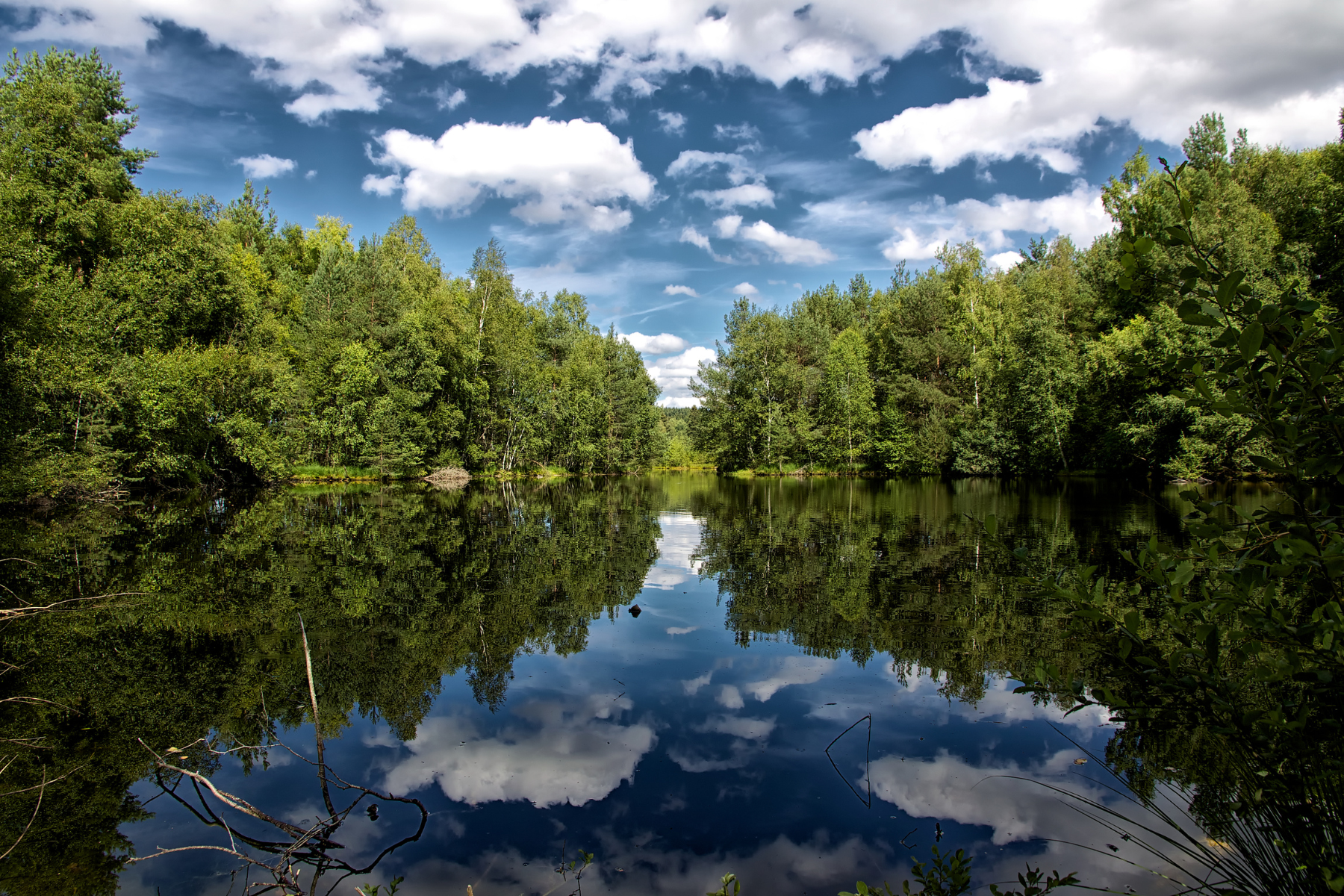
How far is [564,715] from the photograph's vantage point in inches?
287

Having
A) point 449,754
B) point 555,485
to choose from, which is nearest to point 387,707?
point 449,754

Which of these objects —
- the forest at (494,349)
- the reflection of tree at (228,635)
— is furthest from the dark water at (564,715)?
the forest at (494,349)

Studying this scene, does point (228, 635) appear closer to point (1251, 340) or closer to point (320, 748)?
point (320, 748)

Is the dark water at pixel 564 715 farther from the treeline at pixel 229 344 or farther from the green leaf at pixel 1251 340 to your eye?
the treeline at pixel 229 344

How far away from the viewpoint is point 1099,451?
4244 cm

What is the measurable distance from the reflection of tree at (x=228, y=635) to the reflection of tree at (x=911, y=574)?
2884 mm

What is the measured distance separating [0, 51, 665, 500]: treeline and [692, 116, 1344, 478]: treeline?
1392 centimetres

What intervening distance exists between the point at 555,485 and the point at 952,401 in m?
30.0

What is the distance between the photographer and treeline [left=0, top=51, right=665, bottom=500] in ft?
76.8

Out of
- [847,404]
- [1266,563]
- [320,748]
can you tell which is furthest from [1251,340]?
[847,404]

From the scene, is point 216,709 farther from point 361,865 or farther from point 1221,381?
point 1221,381

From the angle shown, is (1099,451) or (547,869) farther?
(1099,451)

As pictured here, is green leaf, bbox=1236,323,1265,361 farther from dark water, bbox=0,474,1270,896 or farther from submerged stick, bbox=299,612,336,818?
submerged stick, bbox=299,612,336,818

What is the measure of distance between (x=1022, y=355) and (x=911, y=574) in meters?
38.1
